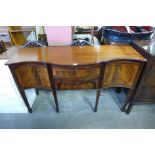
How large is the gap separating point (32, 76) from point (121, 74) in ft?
3.18

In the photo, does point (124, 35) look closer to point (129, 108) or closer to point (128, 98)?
point (128, 98)

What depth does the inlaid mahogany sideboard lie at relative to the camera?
4.23 feet

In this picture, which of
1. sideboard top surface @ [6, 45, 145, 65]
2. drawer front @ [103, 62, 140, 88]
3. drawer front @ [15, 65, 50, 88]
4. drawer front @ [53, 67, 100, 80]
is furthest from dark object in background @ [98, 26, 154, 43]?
drawer front @ [15, 65, 50, 88]

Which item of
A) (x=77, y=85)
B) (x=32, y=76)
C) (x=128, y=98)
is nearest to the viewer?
(x=32, y=76)

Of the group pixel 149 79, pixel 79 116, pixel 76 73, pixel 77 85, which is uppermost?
pixel 76 73

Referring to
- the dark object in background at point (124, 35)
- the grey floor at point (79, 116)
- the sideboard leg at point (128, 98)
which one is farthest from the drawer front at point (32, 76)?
the dark object in background at point (124, 35)

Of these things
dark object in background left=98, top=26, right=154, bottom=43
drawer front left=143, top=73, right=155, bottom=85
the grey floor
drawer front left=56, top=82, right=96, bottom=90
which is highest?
dark object in background left=98, top=26, right=154, bottom=43

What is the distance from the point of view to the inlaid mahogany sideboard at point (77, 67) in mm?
1288

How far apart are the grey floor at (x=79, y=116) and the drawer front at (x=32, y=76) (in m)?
0.51

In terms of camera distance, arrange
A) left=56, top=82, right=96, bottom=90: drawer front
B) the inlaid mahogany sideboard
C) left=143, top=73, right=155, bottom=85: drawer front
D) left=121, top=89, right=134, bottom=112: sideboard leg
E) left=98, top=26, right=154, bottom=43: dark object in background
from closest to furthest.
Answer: the inlaid mahogany sideboard
left=143, top=73, right=155, bottom=85: drawer front
left=56, top=82, right=96, bottom=90: drawer front
left=121, top=89, right=134, bottom=112: sideboard leg
left=98, top=26, right=154, bottom=43: dark object in background

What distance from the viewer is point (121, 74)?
57.0 inches

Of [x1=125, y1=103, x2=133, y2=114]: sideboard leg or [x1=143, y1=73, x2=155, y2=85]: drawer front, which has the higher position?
[x1=143, y1=73, x2=155, y2=85]: drawer front

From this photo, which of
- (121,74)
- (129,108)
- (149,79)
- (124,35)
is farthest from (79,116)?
(124,35)

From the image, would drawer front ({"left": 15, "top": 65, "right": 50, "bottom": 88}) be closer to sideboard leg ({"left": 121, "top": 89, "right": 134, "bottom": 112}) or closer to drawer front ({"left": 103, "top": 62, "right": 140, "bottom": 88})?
drawer front ({"left": 103, "top": 62, "right": 140, "bottom": 88})
